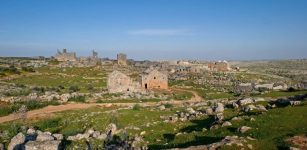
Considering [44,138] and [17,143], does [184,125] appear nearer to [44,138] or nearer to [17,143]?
[44,138]

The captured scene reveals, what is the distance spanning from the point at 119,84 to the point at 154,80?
31.8 feet

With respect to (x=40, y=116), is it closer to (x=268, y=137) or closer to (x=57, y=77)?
(x=268, y=137)

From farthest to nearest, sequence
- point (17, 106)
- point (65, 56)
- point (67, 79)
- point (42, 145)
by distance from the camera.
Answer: point (65, 56)
point (67, 79)
point (17, 106)
point (42, 145)

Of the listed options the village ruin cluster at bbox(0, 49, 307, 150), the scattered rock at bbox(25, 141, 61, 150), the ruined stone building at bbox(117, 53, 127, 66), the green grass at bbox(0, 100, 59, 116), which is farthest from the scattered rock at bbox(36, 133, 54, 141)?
the ruined stone building at bbox(117, 53, 127, 66)

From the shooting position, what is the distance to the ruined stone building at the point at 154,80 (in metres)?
76.6

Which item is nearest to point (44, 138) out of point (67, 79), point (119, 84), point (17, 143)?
point (17, 143)

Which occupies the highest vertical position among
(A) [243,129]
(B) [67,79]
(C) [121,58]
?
(C) [121,58]

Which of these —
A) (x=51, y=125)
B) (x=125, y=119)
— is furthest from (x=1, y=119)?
(x=125, y=119)

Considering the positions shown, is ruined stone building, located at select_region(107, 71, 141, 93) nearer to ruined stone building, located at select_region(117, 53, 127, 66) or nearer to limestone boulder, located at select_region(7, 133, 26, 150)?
limestone boulder, located at select_region(7, 133, 26, 150)

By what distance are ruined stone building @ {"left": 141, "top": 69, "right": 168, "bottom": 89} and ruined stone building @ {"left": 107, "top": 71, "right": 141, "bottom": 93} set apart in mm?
6033

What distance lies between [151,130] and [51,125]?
44.5 ft

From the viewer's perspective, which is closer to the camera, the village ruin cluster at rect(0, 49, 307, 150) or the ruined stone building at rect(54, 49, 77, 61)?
the village ruin cluster at rect(0, 49, 307, 150)

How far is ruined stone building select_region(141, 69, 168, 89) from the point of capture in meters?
76.6

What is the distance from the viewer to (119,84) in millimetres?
69750
